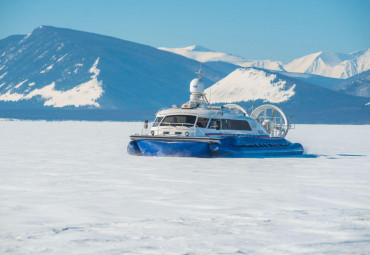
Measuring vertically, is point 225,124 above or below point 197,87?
below

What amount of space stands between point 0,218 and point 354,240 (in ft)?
19.7

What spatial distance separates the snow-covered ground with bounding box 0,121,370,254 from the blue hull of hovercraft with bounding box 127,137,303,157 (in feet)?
13.0

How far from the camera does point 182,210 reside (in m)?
11.4

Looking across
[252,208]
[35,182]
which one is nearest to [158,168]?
[35,182]

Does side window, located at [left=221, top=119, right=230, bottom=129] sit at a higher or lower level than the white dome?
lower

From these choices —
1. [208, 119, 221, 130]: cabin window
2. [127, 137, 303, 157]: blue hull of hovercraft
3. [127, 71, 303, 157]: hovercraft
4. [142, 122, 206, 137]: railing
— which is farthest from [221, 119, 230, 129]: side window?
[142, 122, 206, 137]: railing

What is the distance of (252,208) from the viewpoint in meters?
11.7

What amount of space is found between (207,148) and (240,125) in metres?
3.34

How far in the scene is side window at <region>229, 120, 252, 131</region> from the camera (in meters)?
27.0

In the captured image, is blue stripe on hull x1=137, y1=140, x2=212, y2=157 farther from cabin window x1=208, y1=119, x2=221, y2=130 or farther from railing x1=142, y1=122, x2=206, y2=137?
cabin window x1=208, y1=119, x2=221, y2=130

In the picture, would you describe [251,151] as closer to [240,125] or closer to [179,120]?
[240,125]

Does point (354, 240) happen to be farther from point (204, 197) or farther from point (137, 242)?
point (204, 197)

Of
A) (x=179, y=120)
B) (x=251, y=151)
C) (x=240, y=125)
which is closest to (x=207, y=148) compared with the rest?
(x=251, y=151)

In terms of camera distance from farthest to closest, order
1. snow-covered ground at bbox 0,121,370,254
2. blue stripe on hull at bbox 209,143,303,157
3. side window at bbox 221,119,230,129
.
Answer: side window at bbox 221,119,230,129, blue stripe on hull at bbox 209,143,303,157, snow-covered ground at bbox 0,121,370,254
